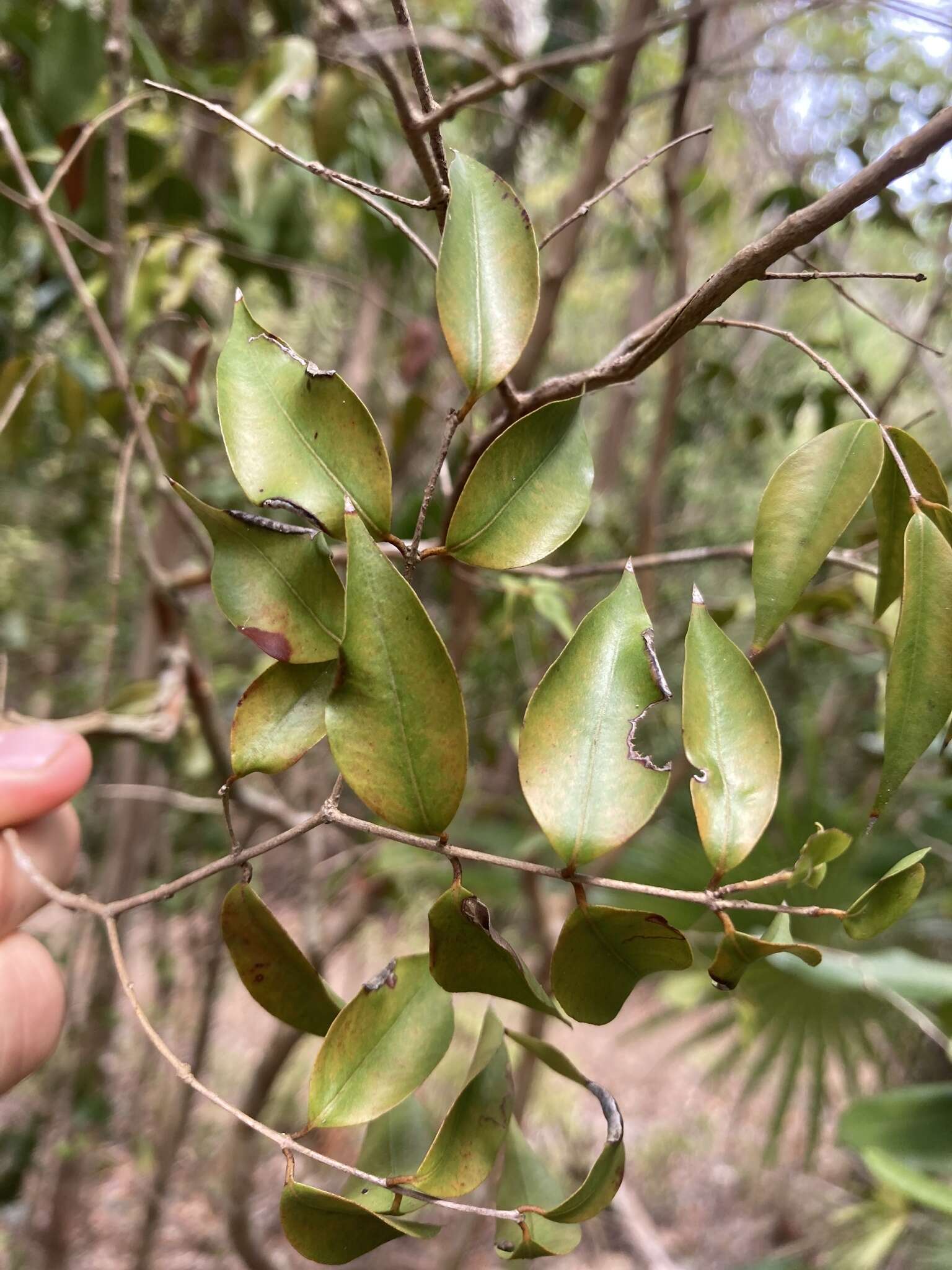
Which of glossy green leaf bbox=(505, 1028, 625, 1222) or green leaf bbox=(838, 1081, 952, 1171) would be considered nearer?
glossy green leaf bbox=(505, 1028, 625, 1222)

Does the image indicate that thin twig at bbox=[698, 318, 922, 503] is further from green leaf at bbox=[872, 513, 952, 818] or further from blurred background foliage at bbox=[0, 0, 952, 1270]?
blurred background foliage at bbox=[0, 0, 952, 1270]

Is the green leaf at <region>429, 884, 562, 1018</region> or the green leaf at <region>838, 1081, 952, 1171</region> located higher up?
the green leaf at <region>429, 884, 562, 1018</region>

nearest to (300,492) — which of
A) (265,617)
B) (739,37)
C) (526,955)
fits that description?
(265,617)

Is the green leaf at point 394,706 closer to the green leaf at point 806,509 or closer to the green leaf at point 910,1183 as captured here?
the green leaf at point 806,509

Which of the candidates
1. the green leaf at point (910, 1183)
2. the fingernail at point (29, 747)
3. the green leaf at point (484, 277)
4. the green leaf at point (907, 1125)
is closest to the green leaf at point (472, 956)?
the green leaf at point (484, 277)

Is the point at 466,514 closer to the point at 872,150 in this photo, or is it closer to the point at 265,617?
the point at 265,617

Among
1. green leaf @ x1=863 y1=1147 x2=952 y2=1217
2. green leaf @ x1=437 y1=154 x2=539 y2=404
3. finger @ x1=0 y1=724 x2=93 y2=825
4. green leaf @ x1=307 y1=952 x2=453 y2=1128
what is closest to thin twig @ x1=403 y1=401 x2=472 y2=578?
green leaf @ x1=437 y1=154 x2=539 y2=404

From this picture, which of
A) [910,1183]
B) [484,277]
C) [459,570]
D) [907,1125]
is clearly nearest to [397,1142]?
[484,277]

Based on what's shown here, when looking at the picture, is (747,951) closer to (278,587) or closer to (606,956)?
(606,956)
